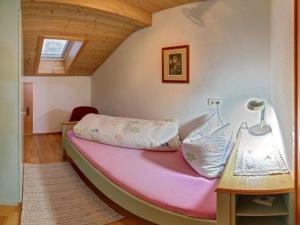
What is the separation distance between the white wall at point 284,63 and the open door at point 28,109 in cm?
479

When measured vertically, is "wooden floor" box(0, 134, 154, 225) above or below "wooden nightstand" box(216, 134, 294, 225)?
below

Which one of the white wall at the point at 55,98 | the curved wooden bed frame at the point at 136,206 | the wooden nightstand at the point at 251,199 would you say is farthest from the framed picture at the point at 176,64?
the white wall at the point at 55,98

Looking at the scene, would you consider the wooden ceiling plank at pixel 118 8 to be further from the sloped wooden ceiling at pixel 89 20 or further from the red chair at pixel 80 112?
the red chair at pixel 80 112

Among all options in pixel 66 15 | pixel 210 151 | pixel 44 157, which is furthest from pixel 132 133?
pixel 44 157

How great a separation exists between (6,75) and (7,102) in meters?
0.25

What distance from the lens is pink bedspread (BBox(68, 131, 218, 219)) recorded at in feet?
6.76

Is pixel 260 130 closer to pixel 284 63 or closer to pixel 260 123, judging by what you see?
pixel 260 123

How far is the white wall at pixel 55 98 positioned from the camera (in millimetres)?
Result: 6289

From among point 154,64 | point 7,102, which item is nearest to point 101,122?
point 154,64

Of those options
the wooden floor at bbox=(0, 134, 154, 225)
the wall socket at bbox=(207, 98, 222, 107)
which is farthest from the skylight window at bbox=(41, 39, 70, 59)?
the wall socket at bbox=(207, 98, 222, 107)

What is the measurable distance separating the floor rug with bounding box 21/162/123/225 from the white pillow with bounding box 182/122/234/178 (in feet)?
2.68

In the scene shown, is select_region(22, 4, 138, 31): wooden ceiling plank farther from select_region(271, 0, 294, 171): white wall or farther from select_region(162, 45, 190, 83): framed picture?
select_region(271, 0, 294, 171): white wall

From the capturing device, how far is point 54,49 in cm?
589

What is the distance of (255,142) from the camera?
266 cm
